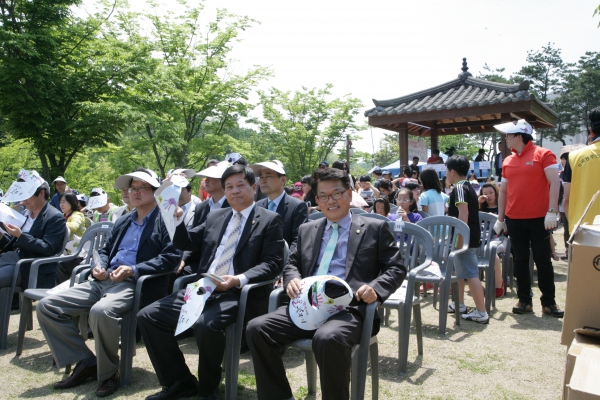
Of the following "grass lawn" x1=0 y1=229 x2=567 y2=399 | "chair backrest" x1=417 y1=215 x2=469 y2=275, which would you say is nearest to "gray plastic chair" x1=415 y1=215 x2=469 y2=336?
"chair backrest" x1=417 y1=215 x2=469 y2=275

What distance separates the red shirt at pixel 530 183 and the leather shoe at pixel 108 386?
13.8 feet

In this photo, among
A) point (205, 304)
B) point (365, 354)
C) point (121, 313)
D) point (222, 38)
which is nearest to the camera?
point (365, 354)

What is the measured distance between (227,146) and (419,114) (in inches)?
370

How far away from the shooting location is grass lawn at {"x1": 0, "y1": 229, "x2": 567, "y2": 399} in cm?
338

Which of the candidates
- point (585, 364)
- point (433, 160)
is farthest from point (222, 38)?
point (585, 364)

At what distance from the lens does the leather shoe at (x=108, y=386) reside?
348 cm

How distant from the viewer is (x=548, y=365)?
3736mm

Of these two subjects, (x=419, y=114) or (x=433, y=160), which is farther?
(x=433, y=160)

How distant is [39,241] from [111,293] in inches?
60.4

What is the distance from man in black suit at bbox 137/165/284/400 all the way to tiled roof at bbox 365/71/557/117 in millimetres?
7229

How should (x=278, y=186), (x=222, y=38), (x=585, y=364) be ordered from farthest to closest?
1. (x=222, y=38)
2. (x=278, y=186)
3. (x=585, y=364)

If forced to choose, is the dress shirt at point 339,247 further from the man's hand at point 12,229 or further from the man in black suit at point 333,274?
the man's hand at point 12,229

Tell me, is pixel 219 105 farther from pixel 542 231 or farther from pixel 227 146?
pixel 542 231

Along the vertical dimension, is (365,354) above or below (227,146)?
below
